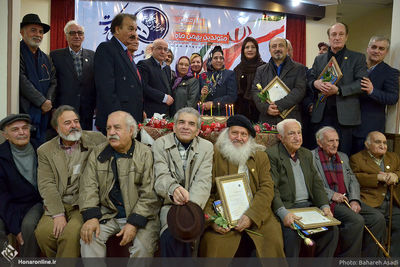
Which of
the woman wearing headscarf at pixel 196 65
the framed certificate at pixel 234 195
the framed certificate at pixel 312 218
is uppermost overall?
the woman wearing headscarf at pixel 196 65

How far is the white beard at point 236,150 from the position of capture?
3145 millimetres

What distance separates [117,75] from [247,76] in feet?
6.56

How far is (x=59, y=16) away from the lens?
23.9ft

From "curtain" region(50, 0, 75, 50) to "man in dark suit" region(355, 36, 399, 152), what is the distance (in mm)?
6082

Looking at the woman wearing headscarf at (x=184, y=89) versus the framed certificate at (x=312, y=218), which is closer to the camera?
the framed certificate at (x=312, y=218)

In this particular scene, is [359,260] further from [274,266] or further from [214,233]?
[214,233]

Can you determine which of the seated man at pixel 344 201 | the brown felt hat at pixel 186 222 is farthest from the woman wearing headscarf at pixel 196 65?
the brown felt hat at pixel 186 222

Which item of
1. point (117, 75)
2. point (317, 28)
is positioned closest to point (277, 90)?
point (117, 75)

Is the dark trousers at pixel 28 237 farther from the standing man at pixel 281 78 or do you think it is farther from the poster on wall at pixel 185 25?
the poster on wall at pixel 185 25

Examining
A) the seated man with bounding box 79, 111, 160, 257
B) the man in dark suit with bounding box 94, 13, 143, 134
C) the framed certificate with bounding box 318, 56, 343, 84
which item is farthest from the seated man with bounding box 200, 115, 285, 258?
the framed certificate with bounding box 318, 56, 343, 84

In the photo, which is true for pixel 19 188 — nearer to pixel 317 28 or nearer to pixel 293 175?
pixel 293 175

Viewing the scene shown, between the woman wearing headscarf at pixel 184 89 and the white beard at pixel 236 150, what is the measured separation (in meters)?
1.59

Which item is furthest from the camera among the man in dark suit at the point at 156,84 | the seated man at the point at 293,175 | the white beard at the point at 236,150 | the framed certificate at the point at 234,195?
the man in dark suit at the point at 156,84

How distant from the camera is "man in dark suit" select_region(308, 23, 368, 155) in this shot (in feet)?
13.2
